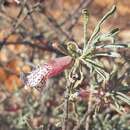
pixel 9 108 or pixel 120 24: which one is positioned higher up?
pixel 120 24

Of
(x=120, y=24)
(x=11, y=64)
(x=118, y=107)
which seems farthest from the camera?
(x=120, y=24)

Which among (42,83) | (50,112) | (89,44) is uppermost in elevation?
(89,44)

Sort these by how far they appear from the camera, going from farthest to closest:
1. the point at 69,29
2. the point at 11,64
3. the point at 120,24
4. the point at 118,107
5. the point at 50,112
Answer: the point at 120,24 → the point at 11,64 → the point at 69,29 → the point at 50,112 → the point at 118,107

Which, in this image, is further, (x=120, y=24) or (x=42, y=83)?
(x=120, y=24)

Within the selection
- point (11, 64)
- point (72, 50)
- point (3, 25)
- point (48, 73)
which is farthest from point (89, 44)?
point (11, 64)

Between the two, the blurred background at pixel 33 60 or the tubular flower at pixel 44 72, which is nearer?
the tubular flower at pixel 44 72

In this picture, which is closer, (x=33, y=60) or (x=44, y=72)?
(x=44, y=72)

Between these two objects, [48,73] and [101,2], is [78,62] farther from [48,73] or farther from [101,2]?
[101,2]

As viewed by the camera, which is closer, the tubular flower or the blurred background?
the tubular flower
